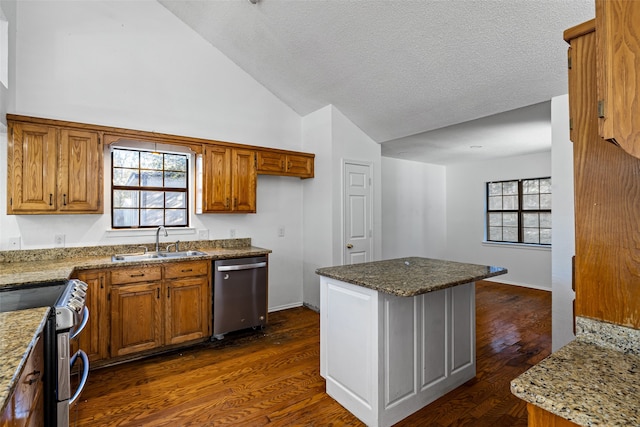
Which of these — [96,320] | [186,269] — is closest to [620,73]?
[186,269]

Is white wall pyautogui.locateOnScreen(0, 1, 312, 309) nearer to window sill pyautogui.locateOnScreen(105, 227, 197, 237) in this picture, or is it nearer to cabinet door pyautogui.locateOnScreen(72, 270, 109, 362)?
window sill pyautogui.locateOnScreen(105, 227, 197, 237)

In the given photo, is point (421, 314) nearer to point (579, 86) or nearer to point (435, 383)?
point (435, 383)

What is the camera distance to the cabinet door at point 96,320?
103 inches

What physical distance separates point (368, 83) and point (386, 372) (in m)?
2.93

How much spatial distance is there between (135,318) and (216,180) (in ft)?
5.27

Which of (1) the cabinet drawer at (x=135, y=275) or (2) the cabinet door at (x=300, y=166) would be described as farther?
(2) the cabinet door at (x=300, y=166)

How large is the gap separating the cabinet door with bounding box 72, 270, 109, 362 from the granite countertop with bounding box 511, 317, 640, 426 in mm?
3020

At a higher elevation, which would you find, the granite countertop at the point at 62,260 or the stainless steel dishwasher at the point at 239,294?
the granite countertop at the point at 62,260

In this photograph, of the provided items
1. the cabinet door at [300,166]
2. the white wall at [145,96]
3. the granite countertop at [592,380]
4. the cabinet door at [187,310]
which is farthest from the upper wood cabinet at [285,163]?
the granite countertop at [592,380]

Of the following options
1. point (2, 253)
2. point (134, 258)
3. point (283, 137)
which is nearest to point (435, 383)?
point (134, 258)

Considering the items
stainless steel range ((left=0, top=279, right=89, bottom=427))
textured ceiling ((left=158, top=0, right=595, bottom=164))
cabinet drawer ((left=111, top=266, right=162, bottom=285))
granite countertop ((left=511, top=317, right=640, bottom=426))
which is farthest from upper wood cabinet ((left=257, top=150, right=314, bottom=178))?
granite countertop ((left=511, top=317, right=640, bottom=426))

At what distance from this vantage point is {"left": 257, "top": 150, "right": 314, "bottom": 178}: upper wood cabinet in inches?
155

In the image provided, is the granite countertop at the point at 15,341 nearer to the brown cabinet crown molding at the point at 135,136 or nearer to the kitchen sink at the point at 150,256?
the kitchen sink at the point at 150,256

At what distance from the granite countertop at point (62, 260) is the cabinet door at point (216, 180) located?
53 cm
